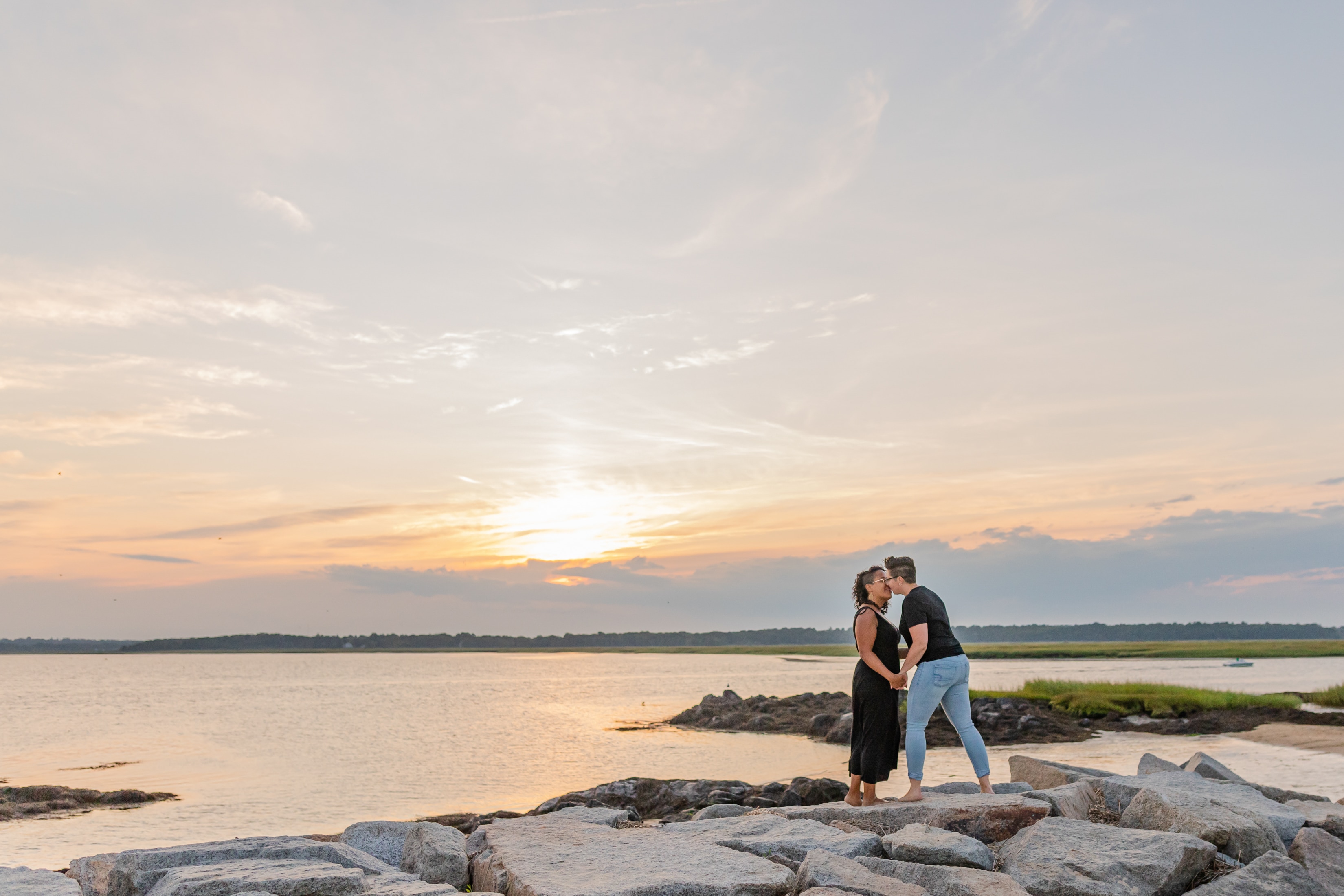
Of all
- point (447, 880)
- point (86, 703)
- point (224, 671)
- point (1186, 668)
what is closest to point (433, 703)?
point (86, 703)

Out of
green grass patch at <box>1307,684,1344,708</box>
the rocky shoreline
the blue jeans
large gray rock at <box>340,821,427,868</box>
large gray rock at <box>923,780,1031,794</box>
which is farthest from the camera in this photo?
green grass patch at <box>1307,684,1344,708</box>

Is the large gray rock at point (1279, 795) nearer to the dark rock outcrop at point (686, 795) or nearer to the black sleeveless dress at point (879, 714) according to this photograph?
the black sleeveless dress at point (879, 714)

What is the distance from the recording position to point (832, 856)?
6.87m

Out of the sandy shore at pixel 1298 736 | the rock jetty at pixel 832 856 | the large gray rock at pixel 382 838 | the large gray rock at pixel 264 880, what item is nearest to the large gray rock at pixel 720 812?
the rock jetty at pixel 832 856

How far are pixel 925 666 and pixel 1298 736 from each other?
2137cm

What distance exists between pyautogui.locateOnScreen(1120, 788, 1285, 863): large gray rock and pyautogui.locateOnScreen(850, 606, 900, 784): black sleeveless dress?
212cm

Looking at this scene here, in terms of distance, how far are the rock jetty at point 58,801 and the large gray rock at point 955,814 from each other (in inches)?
647

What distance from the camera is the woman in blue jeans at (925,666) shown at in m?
8.79

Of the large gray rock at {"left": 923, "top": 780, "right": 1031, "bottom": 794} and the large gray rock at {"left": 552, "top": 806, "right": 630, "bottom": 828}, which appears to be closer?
the large gray rock at {"left": 552, "top": 806, "right": 630, "bottom": 828}

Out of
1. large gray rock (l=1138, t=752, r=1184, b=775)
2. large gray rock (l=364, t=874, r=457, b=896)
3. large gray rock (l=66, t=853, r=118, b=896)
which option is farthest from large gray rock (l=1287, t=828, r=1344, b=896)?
large gray rock (l=66, t=853, r=118, b=896)

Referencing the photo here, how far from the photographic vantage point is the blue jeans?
346 inches

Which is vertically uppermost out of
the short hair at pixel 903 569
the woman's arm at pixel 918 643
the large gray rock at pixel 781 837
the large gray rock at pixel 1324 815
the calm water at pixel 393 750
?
the short hair at pixel 903 569

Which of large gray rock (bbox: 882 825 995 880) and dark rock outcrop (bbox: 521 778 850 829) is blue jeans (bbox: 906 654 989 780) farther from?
dark rock outcrop (bbox: 521 778 850 829)

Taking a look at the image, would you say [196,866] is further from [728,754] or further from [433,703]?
[433,703]
